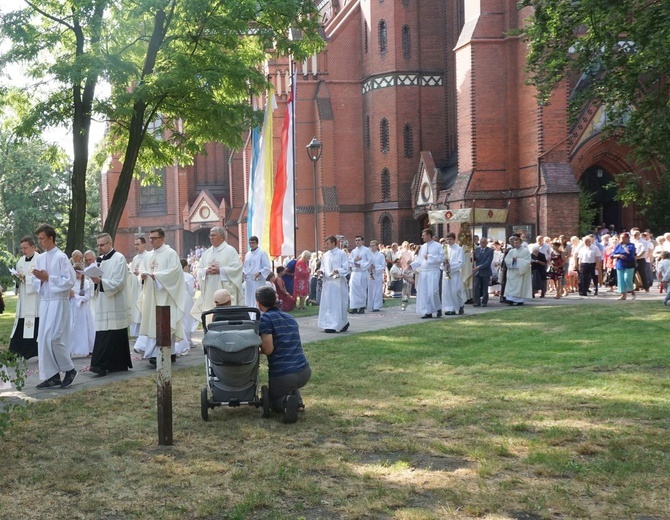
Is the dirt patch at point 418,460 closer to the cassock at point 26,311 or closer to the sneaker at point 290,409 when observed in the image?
the sneaker at point 290,409

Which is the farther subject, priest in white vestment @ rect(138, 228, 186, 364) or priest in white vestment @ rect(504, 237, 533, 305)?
priest in white vestment @ rect(504, 237, 533, 305)

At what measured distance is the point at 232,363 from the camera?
25.7ft

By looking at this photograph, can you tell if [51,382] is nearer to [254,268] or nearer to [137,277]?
[137,277]

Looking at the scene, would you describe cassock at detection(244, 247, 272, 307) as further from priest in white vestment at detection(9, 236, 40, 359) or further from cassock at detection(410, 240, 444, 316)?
priest in white vestment at detection(9, 236, 40, 359)

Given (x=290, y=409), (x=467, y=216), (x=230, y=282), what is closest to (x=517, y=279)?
(x=467, y=216)

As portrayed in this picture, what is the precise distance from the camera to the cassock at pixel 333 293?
54.1 feet

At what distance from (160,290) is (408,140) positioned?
104 feet

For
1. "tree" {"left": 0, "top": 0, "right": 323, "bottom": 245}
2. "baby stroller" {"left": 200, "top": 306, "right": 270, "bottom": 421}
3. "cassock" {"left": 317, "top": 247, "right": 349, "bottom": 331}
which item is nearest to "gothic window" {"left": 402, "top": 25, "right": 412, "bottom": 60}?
"tree" {"left": 0, "top": 0, "right": 323, "bottom": 245}

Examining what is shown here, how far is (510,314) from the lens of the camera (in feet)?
62.4

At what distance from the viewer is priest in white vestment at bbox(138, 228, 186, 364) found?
12.0m

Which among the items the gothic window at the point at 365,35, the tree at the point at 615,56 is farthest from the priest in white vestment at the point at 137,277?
the gothic window at the point at 365,35

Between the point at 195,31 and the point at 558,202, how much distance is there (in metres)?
17.0

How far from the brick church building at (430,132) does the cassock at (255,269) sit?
14.5m

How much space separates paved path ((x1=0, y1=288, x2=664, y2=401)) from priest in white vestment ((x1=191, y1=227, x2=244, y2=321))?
97 centimetres
